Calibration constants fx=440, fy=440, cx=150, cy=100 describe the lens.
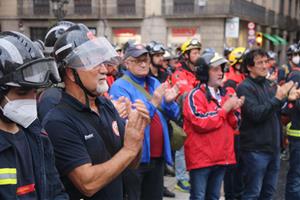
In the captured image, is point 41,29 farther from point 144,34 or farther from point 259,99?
point 259,99

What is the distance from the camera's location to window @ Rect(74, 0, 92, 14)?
2836cm

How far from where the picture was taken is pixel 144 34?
27.3 metres

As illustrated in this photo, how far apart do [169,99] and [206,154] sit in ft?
2.48

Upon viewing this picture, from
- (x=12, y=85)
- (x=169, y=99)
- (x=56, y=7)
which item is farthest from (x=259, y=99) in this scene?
(x=56, y=7)

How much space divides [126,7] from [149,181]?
24429 mm

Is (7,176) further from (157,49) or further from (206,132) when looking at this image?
(157,49)

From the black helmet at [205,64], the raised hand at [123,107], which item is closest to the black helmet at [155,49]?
the black helmet at [205,64]

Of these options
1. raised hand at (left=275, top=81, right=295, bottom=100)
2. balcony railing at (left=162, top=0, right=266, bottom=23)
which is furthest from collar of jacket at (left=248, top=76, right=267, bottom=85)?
balcony railing at (left=162, top=0, right=266, bottom=23)

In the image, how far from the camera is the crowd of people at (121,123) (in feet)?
6.64

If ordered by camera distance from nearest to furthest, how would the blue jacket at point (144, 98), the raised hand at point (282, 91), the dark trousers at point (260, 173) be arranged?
the blue jacket at point (144, 98)
the raised hand at point (282, 91)
the dark trousers at point (260, 173)

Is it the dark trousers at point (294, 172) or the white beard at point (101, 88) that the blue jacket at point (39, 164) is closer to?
the white beard at point (101, 88)

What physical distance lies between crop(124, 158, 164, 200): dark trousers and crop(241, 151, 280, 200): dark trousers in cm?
109

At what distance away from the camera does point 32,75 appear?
79.4 inches

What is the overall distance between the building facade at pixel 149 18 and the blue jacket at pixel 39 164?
21.5 metres
